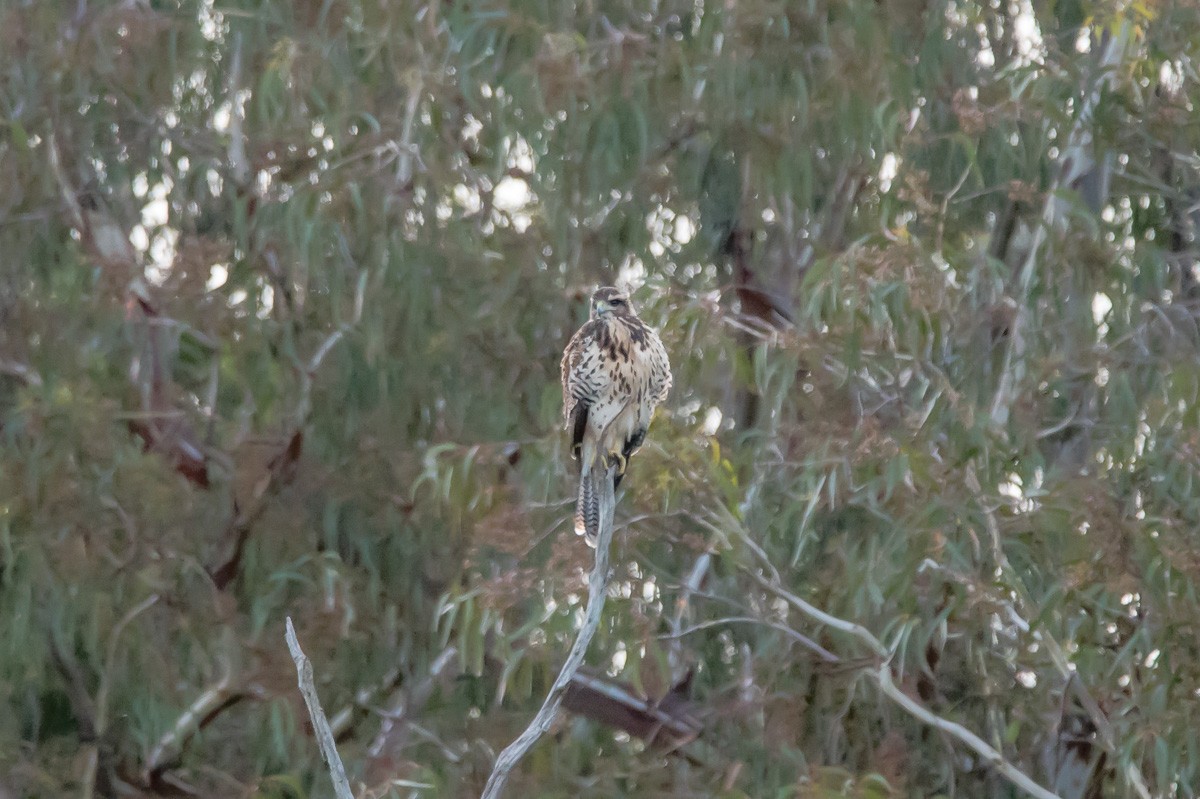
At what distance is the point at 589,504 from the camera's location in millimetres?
4910

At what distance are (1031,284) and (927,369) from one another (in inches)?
17.7

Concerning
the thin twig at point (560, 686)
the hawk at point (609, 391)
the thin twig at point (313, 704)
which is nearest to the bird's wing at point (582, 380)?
the hawk at point (609, 391)

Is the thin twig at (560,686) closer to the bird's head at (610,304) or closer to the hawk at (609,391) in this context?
the hawk at (609,391)

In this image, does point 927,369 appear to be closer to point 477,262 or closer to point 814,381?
point 814,381

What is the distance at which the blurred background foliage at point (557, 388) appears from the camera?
18.6 feet

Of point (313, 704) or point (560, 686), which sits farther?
point (560, 686)

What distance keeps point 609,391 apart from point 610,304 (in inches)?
9.3

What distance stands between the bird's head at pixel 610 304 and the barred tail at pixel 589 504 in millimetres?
354

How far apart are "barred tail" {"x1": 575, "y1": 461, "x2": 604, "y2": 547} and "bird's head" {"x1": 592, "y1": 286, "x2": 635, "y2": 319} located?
0.35 metres

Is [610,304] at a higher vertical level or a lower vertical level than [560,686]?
higher

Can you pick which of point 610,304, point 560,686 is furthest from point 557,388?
point 560,686

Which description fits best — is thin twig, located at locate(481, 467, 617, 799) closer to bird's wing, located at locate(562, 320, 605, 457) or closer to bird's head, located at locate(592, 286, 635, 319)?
bird's wing, located at locate(562, 320, 605, 457)

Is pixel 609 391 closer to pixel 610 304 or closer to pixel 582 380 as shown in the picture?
pixel 582 380

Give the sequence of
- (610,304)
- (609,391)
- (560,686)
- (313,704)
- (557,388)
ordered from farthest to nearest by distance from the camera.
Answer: (557,388) < (610,304) < (609,391) < (560,686) < (313,704)
